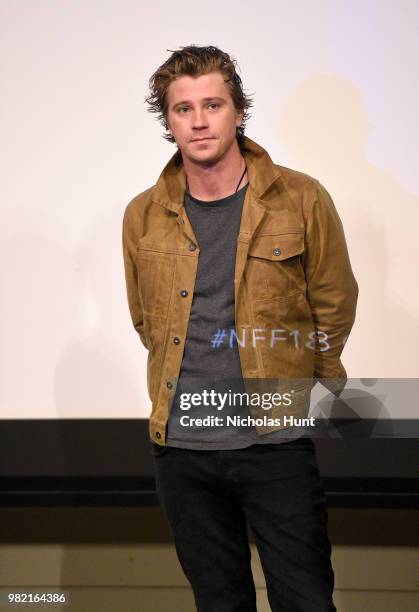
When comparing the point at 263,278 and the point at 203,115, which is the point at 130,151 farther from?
the point at 263,278

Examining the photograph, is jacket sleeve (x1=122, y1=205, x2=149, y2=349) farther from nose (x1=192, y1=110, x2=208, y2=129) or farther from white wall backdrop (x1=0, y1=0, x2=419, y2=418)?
white wall backdrop (x1=0, y1=0, x2=419, y2=418)

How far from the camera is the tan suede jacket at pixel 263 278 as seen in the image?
1806 millimetres

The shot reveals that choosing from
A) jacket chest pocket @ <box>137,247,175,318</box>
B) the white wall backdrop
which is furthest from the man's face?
the white wall backdrop

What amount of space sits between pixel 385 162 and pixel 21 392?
3.98 ft

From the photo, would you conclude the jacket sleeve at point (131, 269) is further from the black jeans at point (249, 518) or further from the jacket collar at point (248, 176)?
the black jeans at point (249, 518)

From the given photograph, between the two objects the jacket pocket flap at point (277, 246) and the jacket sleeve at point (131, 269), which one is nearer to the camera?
the jacket pocket flap at point (277, 246)

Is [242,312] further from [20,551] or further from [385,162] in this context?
[20,551]

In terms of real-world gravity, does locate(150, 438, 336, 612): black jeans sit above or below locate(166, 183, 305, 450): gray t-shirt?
below

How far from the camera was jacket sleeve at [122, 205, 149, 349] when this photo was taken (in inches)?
77.8

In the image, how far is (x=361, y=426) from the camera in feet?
7.84

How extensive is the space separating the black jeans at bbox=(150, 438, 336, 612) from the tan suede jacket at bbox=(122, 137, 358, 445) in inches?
2.9

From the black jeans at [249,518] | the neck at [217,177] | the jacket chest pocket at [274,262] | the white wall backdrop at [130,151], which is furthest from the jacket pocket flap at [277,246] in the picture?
the white wall backdrop at [130,151]

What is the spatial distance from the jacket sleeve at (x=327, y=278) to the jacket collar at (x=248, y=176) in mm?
100

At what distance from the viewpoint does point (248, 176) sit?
1856 millimetres
